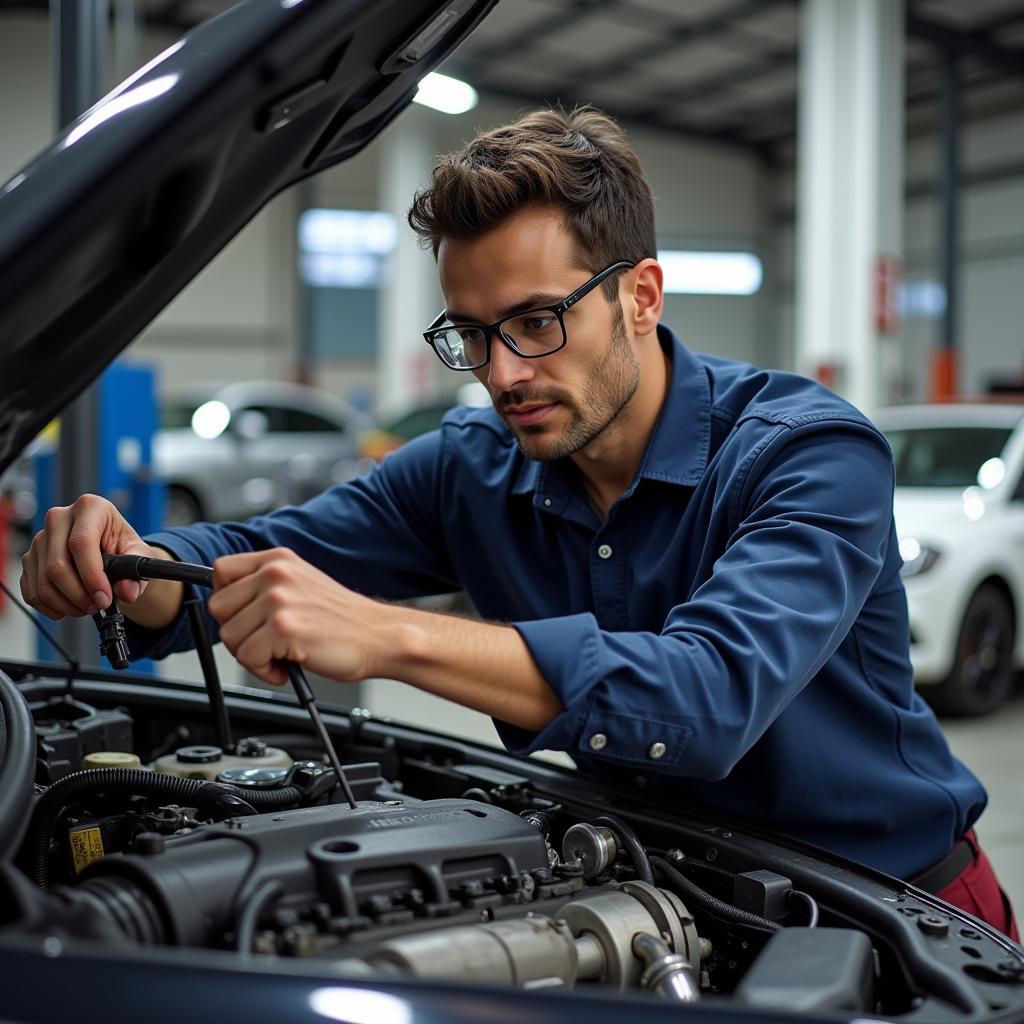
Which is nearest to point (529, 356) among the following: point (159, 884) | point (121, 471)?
point (159, 884)

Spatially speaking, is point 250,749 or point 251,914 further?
point 250,749

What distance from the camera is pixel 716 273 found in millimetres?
19922

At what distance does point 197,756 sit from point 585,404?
0.71m

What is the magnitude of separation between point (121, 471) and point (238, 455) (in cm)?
555

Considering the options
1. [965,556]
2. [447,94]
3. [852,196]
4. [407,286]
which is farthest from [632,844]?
[407,286]

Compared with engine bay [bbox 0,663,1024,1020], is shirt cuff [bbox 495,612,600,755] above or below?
above

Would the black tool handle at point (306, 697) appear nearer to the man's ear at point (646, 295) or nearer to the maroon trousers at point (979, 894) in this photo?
the man's ear at point (646, 295)

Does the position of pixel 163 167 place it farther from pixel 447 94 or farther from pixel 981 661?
pixel 447 94

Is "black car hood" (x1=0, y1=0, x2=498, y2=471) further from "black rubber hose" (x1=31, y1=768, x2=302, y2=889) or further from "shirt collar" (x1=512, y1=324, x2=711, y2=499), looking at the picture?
"shirt collar" (x1=512, y1=324, x2=711, y2=499)

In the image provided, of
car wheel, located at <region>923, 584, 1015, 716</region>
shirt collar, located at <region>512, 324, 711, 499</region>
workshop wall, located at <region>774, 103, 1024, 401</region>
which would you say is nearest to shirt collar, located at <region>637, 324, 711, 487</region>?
shirt collar, located at <region>512, 324, 711, 499</region>

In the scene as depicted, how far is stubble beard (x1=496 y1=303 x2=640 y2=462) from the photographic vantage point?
1593 millimetres

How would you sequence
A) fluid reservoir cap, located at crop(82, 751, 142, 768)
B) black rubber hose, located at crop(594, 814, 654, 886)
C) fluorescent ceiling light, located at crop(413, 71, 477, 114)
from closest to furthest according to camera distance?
black rubber hose, located at crop(594, 814, 654, 886) < fluid reservoir cap, located at crop(82, 751, 142, 768) < fluorescent ceiling light, located at crop(413, 71, 477, 114)

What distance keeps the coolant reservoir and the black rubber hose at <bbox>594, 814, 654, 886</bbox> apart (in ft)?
1.57

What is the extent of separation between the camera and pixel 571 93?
15828 mm
